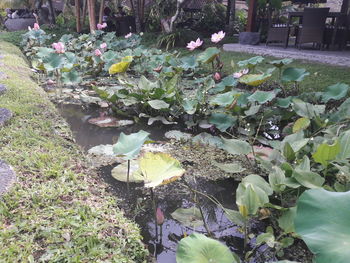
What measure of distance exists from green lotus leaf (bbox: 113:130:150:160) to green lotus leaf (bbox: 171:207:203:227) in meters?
0.40

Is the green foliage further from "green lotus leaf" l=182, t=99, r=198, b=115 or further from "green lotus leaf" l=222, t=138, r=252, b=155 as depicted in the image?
"green lotus leaf" l=222, t=138, r=252, b=155

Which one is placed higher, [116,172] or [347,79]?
[347,79]

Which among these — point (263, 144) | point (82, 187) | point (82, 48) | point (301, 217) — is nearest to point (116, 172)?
point (82, 187)

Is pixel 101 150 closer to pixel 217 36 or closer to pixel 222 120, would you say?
pixel 222 120

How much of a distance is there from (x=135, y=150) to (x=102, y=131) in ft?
5.42

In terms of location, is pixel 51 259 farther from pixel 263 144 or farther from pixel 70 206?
pixel 263 144

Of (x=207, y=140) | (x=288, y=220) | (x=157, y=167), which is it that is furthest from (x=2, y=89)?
(x=288, y=220)

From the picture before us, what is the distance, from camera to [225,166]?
1919 millimetres

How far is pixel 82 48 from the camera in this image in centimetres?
646

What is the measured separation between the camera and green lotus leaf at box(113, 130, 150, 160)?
1445 millimetres

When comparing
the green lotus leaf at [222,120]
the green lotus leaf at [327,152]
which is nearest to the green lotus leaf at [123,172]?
the green lotus leaf at [222,120]

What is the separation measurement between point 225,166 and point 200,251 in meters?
0.91

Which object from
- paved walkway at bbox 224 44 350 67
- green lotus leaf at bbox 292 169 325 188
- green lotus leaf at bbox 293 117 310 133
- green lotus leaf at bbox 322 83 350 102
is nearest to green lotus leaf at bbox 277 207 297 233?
green lotus leaf at bbox 292 169 325 188

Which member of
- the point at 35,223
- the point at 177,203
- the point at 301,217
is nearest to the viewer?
the point at 301,217
